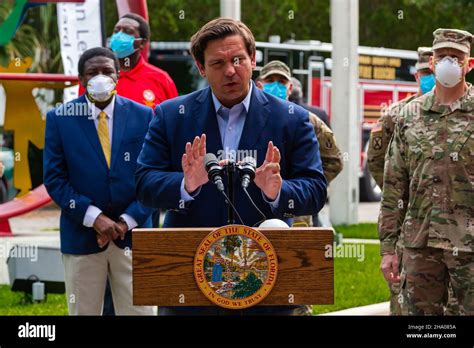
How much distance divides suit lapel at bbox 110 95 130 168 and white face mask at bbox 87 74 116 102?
0.30 feet

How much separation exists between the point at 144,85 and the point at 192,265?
475 cm

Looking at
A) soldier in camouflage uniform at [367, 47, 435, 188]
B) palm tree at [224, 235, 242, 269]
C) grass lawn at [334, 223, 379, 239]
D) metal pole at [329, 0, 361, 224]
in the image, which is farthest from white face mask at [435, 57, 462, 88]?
metal pole at [329, 0, 361, 224]

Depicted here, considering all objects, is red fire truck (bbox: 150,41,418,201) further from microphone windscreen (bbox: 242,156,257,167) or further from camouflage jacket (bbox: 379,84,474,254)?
microphone windscreen (bbox: 242,156,257,167)

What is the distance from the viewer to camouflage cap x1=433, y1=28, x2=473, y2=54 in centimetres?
668

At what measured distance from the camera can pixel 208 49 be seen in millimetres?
4945

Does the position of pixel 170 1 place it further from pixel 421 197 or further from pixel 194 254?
pixel 194 254

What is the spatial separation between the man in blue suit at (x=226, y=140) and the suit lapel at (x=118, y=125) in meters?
2.42

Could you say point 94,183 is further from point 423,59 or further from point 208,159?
point 208,159

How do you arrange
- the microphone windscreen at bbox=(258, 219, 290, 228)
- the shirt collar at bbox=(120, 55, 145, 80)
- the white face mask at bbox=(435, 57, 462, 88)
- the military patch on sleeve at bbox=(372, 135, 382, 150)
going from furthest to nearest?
the shirt collar at bbox=(120, 55, 145, 80), the military patch on sleeve at bbox=(372, 135, 382, 150), the white face mask at bbox=(435, 57, 462, 88), the microphone windscreen at bbox=(258, 219, 290, 228)

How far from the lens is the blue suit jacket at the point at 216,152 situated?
196 inches

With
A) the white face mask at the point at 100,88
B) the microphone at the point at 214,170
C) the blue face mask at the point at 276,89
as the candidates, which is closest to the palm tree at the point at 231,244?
the microphone at the point at 214,170

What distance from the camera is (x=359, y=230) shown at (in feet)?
61.6

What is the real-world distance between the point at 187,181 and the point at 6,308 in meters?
5.90

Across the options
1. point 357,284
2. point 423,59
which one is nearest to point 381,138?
point 423,59
